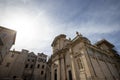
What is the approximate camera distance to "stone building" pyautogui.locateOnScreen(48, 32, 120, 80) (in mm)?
12945

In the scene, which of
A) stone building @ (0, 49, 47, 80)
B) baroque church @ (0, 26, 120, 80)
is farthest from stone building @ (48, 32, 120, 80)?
stone building @ (0, 49, 47, 80)

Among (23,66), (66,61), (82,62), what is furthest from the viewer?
(23,66)

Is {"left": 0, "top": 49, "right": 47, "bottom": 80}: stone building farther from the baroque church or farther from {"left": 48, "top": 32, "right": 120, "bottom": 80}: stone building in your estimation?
{"left": 48, "top": 32, "right": 120, "bottom": 80}: stone building

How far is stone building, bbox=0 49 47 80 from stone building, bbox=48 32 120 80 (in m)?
16.0

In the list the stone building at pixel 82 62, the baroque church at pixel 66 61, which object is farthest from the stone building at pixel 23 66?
the stone building at pixel 82 62

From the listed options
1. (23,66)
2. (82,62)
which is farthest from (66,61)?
(23,66)

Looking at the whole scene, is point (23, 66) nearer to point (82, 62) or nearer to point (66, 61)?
point (66, 61)

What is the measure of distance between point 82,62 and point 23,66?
85.6 ft

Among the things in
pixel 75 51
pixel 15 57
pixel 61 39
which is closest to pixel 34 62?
pixel 15 57

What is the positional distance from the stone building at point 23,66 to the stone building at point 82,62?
16.0 meters

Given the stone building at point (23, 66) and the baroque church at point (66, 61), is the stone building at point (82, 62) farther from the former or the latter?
the stone building at point (23, 66)

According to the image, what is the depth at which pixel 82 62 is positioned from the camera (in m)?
13.7

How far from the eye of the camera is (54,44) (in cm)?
2469

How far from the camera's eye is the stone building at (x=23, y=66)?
2898cm
